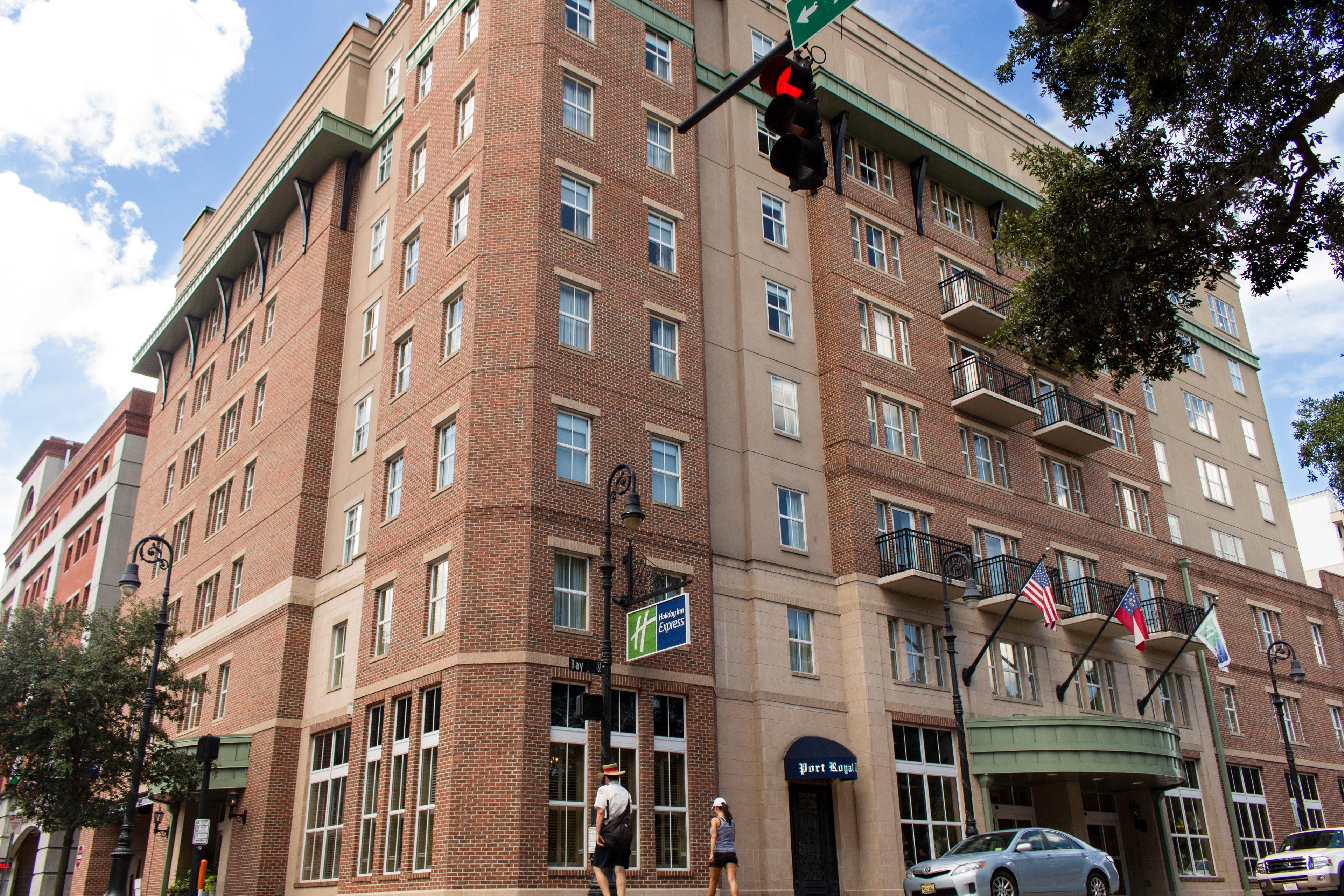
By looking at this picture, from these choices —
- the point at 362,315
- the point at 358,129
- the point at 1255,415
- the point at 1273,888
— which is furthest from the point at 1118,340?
the point at 1255,415

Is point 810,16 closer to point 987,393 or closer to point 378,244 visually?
point 987,393

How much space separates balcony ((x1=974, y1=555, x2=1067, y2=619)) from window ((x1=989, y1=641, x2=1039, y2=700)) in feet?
3.40

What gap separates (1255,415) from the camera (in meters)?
54.2

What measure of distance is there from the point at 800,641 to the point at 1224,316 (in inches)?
1499

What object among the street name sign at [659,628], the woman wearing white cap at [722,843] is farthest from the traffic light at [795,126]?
the woman wearing white cap at [722,843]

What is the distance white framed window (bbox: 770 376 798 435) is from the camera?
103 feet

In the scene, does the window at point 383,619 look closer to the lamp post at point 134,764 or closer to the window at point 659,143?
the lamp post at point 134,764

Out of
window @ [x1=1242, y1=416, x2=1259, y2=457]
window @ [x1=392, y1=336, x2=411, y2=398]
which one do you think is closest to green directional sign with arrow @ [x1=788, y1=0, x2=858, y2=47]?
window @ [x1=392, y1=336, x2=411, y2=398]

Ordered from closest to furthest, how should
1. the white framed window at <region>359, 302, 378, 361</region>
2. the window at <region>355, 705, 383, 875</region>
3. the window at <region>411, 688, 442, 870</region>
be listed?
the window at <region>411, 688, 442, 870</region> < the window at <region>355, 705, 383, 875</region> < the white framed window at <region>359, 302, 378, 361</region>

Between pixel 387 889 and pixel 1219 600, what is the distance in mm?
35805

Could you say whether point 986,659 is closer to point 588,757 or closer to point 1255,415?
point 588,757

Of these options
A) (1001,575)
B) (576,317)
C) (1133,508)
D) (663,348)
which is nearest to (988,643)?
(1001,575)

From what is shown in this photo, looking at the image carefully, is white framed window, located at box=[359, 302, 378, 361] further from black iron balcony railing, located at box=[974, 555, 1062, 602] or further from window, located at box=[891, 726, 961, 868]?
black iron balcony railing, located at box=[974, 555, 1062, 602]

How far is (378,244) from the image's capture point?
117 feet
